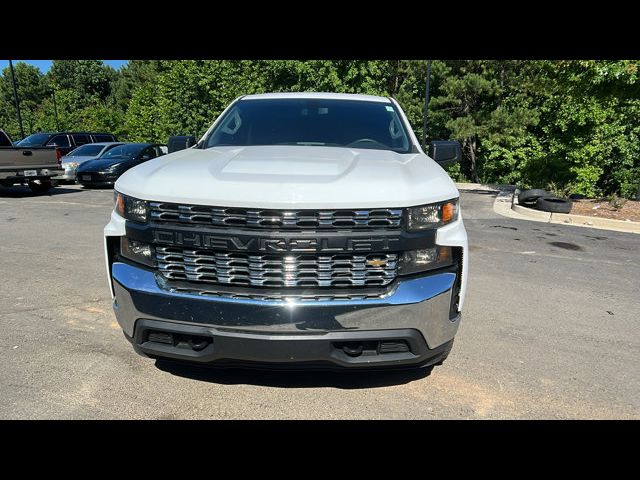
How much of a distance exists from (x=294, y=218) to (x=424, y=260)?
0.73 meters

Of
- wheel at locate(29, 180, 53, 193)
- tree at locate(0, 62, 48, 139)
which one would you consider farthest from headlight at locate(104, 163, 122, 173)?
tree at locate(0, 62, 48, 139)

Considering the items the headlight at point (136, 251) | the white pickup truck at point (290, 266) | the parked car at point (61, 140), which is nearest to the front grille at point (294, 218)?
the white pickup truck at point (290, 266)

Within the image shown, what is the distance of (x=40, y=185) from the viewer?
12750 mm

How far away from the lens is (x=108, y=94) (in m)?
65.1

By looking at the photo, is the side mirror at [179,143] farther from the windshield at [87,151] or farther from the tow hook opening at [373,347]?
the windshield at [87,151]

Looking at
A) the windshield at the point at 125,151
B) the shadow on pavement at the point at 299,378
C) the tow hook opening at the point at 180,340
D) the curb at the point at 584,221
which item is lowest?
the curb at the point at 584,221

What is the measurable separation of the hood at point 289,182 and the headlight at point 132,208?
39 mm

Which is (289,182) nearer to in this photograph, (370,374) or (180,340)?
(180,340)

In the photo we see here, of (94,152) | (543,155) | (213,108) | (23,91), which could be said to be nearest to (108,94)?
(23,91)

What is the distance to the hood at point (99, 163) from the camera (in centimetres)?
1378

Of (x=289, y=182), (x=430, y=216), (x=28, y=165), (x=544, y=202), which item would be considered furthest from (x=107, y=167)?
(x=430, y=216)
